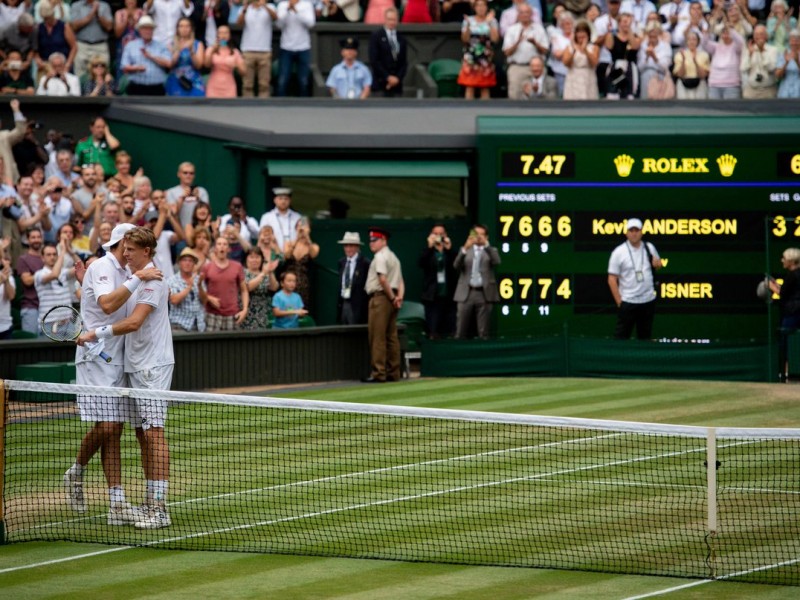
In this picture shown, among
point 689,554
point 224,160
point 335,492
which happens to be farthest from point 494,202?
point 689,554

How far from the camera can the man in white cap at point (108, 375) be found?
35.8 ft

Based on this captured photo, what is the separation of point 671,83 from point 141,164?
8.96m

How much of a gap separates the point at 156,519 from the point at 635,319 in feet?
39.0

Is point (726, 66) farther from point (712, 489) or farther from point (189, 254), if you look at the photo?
point (712, 489)

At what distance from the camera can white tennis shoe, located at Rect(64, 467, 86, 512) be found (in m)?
11.3

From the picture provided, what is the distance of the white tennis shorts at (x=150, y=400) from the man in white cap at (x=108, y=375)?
114mm

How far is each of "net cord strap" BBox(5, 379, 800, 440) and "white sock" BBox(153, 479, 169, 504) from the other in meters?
0.68

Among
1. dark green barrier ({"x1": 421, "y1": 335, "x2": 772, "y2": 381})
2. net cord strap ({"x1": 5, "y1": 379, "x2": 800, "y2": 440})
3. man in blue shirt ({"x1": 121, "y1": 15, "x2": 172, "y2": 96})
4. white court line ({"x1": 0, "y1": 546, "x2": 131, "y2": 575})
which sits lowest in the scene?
white court line ({"x1": 0, "y1": 546, "x2": 131, "y2": 575})

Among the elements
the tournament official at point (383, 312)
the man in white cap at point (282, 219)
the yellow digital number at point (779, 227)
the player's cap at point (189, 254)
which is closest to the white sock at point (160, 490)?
the player's cap at point (189, 254)

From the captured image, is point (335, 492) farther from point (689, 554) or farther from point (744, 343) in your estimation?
point (744, 343)

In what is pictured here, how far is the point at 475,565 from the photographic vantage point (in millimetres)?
9734

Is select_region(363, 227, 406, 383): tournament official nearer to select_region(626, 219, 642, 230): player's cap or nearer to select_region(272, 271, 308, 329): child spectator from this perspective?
select_region(272, 271, 308, 329): child spectator

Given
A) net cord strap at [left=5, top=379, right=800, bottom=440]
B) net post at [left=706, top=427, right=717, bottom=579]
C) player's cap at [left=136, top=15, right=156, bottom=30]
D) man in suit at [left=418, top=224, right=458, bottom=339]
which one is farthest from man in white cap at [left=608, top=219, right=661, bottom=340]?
net post at [left=706, top=427, right=717, bottom=579]

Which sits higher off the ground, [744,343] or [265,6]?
[265,6]
